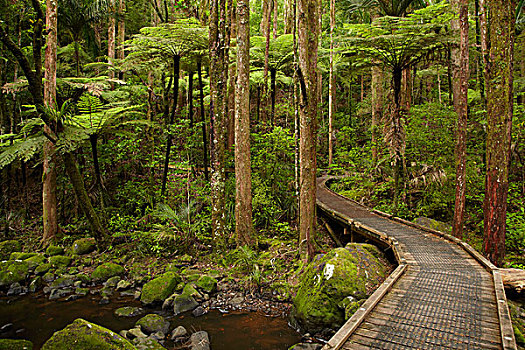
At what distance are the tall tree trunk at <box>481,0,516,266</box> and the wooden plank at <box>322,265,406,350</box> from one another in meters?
2.04

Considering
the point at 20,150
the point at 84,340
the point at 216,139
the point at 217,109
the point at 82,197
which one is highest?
the point at 217,109

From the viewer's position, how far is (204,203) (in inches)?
419

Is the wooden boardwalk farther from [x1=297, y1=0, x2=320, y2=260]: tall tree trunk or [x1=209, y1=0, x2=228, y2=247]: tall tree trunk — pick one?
[x1=209, y1=0, x2=228, y2=247]: tall tree trunk

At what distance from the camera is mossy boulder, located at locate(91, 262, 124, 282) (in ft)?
26.3

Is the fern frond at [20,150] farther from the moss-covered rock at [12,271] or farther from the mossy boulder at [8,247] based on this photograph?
the mossy boulder at [8,247]

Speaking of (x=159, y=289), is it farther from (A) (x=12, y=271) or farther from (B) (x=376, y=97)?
(B) (x=376, y=97)

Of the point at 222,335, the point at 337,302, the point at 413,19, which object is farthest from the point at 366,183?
the point at 222,335

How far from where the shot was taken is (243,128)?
767cm

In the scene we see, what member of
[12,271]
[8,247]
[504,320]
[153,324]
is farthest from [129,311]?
[504,320]

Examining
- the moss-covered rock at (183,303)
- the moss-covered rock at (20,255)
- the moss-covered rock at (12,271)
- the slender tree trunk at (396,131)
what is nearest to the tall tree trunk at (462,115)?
the slender tree trunk at (396,131)

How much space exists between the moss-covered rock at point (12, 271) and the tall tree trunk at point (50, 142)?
1.37m

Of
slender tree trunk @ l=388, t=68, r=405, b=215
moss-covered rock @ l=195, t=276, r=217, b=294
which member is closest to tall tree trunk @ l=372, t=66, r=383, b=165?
slender tree trunk @ l=388, t=68, r=405, b=215

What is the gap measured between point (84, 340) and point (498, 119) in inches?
283

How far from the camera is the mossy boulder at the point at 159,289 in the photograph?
6742 millimetres
